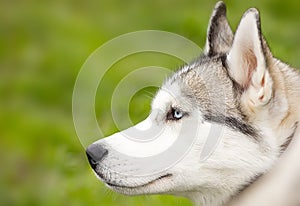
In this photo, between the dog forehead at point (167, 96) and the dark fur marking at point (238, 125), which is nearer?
the dark fur marking at point (238, 125)

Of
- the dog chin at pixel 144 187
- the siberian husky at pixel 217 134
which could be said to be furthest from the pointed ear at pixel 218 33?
the dog chin at pixel 144 187

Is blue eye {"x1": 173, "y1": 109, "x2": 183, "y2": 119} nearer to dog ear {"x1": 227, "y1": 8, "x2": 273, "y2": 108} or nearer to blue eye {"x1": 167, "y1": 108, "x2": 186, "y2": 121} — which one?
blue eye {"x1": 167, "y1": 108, "x2": 186, "y2": 121}

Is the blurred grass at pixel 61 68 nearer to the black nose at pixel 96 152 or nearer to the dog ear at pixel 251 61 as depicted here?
the black nose at pixel 96 152

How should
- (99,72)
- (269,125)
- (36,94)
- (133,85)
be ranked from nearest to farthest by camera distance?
1. (269,125)
2. (133,85)
3. (99,72)
4. (36,94)

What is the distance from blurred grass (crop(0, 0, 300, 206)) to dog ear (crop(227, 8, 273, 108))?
180cm

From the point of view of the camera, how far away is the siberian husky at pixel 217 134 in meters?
6.28

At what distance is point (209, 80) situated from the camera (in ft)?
21.3

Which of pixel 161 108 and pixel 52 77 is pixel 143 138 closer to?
pixel 161 108

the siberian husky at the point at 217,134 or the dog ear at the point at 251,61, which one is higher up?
the dog ear at the point at 251,61

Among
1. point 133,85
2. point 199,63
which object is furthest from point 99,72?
point 199,63

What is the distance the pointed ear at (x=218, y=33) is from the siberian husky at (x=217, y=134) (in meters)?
0.26

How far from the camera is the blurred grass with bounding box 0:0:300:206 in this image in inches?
365

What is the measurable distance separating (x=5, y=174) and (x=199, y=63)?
14.7 feet

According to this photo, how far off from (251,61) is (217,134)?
413 millimetres
